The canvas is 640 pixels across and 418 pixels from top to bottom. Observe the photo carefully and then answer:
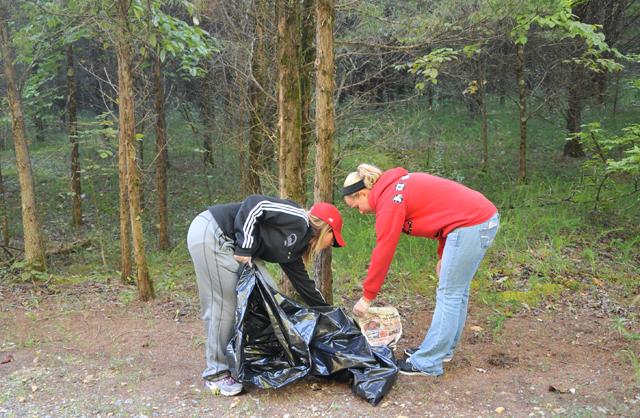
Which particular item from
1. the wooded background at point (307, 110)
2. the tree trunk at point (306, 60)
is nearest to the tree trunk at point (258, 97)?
the wooded background at point (307, 110)

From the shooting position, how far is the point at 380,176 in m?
3.31

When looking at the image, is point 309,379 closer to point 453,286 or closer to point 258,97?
point 453,286

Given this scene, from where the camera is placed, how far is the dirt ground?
3.14 metres

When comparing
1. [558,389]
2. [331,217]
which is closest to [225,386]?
[331,217]

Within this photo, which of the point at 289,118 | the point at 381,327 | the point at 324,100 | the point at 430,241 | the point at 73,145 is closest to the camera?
the point at 381,327

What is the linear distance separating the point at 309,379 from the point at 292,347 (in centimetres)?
35

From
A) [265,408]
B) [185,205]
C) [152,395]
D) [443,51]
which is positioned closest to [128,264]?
[152,395]

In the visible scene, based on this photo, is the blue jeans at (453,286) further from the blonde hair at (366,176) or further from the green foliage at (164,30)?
the green foliage at (164,30)

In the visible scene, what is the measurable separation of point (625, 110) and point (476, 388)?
491 inches

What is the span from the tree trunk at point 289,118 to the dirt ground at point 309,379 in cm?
151

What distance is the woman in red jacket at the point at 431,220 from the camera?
124 inches

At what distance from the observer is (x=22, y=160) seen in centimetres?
661

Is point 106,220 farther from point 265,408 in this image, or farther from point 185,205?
point 265,408

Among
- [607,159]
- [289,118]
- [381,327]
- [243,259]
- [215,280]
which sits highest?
[289,118]
